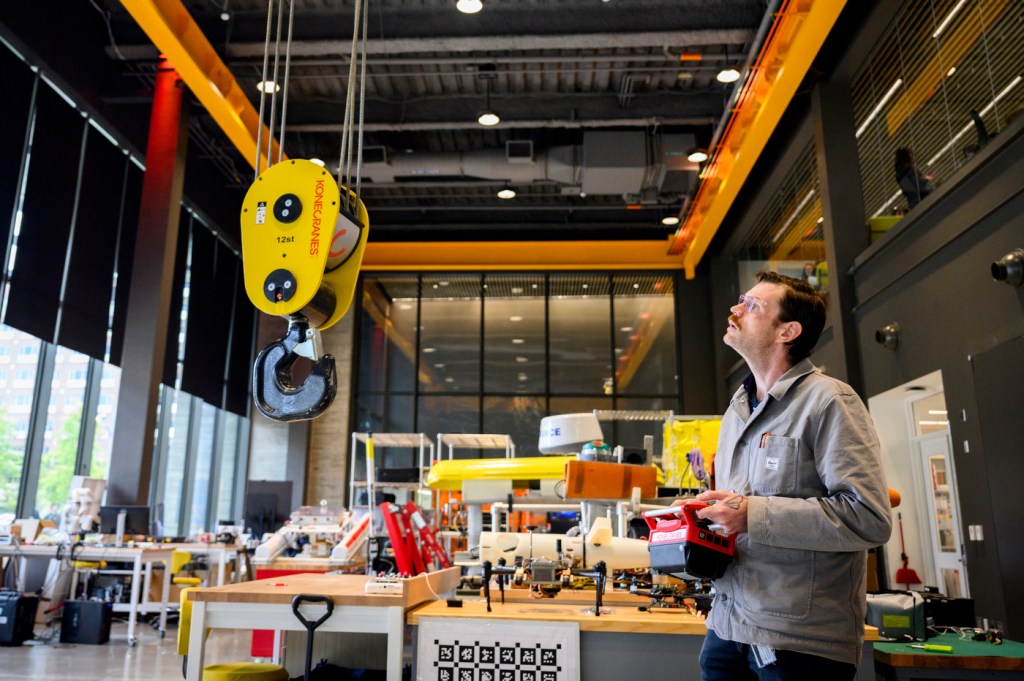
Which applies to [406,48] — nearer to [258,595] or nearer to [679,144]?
[679,144]

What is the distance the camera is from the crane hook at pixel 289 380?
7.79 ft

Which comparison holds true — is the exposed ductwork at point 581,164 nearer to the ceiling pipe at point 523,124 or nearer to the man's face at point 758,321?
the ceiling pipe at point 523,124

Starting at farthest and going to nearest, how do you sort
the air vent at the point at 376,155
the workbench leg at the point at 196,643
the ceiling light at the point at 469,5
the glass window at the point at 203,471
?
the glass window at the point at 203,471 < the air vent at the point at 376,155 < the ceiling light at the point at 469,5 < the workbench leg at the point at 196,643

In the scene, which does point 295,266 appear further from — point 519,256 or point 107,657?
point 519,256

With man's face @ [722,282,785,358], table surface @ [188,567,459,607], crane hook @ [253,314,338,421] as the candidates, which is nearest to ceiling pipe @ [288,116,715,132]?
table surface @ [188,567,459,607]

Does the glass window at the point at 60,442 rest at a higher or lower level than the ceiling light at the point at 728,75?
lower

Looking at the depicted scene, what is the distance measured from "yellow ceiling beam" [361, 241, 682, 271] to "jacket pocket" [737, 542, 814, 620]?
39.6 ft

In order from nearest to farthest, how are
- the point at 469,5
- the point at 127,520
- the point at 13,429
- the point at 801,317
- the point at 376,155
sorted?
1. the point at 801,317
2. the point at 469,5
3. the point at 127,520
4. the point at 13,429
5. the point at 376,155

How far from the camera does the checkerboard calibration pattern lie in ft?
8.86

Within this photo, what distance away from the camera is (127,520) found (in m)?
7.76

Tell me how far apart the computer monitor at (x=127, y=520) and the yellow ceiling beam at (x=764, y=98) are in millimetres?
7328

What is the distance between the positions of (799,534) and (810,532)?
0.06 ft

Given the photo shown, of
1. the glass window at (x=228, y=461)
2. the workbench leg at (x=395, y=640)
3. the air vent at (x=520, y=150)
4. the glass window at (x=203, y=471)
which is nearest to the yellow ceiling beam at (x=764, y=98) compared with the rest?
the air vent at (x=520, y=150)

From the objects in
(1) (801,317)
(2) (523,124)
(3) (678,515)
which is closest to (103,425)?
(2) (523,124)
